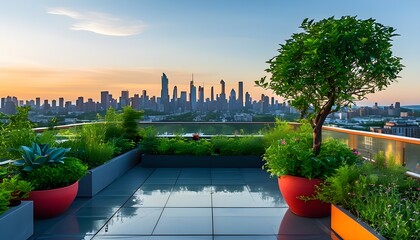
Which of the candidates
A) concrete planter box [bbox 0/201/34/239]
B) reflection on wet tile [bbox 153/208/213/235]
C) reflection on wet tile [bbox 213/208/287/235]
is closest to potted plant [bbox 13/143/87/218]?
concrete planter box [bbox 0/201/34/239]

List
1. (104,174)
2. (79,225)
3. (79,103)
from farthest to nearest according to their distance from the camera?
1. (79,103)
2. (104,174)
3. (79,225)

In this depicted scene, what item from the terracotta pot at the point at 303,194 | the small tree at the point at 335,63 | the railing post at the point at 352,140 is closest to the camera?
the small tree at the point at 335,63

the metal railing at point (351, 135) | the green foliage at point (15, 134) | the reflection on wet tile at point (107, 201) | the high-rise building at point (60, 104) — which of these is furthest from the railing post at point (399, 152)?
the high-rise building at point (60, 104)

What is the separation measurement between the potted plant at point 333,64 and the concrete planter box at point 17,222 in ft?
9.95

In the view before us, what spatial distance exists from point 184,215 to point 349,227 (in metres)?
2.07

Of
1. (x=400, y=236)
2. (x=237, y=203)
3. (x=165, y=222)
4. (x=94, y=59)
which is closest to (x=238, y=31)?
(x=94, y=59)

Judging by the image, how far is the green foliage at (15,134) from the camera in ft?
16.8

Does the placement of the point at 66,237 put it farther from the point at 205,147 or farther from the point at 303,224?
the point at 205,147

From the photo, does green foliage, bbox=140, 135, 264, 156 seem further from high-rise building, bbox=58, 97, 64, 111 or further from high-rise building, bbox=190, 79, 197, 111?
high-rise building, bbox=190, 79, 197, 111

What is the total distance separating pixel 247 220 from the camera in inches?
171

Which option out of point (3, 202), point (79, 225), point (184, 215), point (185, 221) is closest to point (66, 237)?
point (79, 225)

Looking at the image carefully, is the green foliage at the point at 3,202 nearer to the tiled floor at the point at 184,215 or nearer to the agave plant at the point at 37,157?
the tiled floor at the point at 184,215

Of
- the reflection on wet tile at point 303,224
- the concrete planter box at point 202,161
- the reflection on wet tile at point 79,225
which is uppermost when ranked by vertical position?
the concrete planter box at point 202,161

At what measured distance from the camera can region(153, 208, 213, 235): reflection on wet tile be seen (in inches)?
154
